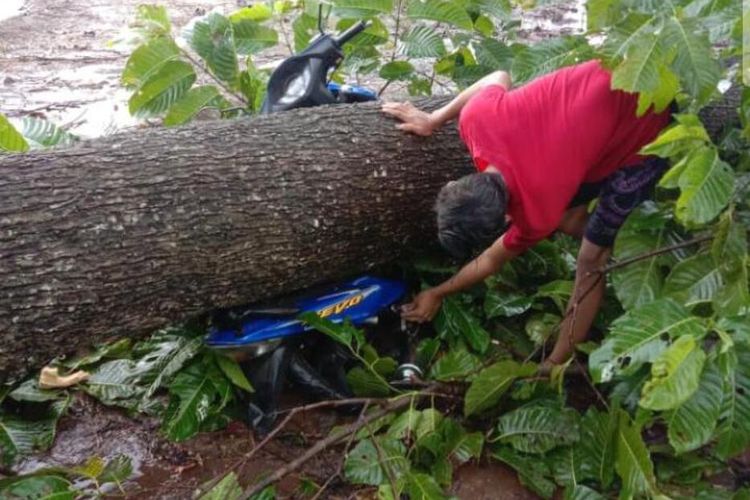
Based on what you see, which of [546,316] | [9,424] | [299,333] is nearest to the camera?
[9,424]

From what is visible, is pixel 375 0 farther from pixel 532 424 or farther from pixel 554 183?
pixel 532 424

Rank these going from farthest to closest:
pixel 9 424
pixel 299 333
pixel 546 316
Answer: pixel 546 316 < pixel 299 333 < pixel 9 424

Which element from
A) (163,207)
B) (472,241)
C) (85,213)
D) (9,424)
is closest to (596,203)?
(472,241)

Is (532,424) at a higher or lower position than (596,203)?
lower

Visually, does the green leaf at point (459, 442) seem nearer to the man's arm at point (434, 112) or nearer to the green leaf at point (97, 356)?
the man's arm at point (434, 112)

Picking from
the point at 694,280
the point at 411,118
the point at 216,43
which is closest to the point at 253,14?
the point at 216,43

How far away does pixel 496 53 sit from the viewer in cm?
350

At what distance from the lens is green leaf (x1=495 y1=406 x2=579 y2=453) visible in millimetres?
2424

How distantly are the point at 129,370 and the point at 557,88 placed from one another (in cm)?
191

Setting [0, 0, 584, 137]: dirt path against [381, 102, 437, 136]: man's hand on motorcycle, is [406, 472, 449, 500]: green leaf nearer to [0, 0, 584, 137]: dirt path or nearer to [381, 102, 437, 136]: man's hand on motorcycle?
[381, 102, 437, 136]: man's hand on motorcycle

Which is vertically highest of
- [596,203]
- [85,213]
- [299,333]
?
[85,213]

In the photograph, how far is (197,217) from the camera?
2332mm

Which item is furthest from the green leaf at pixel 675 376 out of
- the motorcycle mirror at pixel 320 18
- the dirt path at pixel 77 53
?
the dirt path at pixel 77 53

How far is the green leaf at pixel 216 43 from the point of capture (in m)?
3.29
